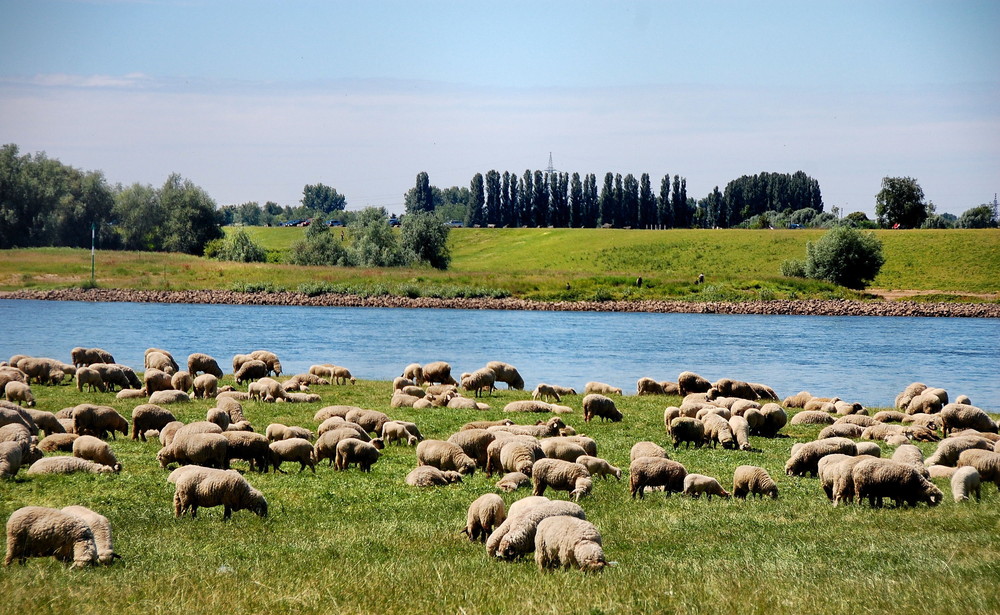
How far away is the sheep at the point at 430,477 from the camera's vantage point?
571 inches

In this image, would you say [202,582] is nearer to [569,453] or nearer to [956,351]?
[569,453]

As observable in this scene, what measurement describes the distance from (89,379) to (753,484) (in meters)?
18.3

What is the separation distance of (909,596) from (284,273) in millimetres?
91586

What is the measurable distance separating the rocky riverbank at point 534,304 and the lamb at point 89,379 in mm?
60136

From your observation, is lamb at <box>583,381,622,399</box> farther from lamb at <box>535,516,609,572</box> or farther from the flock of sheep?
lamb at <box>535,516,609,572</box>

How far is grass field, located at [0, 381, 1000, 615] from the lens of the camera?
8000 mm

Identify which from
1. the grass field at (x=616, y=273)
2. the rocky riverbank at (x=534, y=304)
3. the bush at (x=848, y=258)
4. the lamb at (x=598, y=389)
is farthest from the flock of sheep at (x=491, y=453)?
the bush at (x=848, y=258)

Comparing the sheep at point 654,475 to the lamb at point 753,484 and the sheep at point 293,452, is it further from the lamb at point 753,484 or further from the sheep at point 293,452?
the sheep at point 293,452

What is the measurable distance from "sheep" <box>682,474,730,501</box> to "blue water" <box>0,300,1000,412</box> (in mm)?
19505

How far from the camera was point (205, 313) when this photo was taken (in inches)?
2827

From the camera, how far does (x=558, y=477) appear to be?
13602mm

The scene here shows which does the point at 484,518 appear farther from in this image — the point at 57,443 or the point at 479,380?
the point at 479,380

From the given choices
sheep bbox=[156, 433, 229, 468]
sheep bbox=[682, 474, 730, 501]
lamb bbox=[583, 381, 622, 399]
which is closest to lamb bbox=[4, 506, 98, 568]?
sheep bbox=[156, 433, 229, 468]

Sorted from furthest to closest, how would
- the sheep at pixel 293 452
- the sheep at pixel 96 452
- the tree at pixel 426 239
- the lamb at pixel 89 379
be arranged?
1. the tree at pixel 426 239
2. the lamb at pixel 89 379
3. the sheep at pixel 293 452
4. the sheep at pixel 96 452
